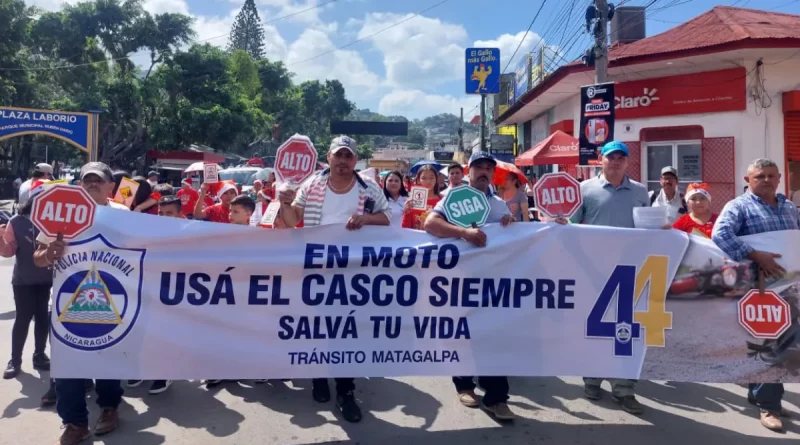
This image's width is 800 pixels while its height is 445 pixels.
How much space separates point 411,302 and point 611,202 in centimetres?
183

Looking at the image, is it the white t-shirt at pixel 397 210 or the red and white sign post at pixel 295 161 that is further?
the white t-shirt at pixel 397 210

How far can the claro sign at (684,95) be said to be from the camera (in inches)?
493

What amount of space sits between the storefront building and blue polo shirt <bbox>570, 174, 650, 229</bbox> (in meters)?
8.95

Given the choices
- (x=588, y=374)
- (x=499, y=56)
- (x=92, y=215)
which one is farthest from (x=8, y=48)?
(x=588, y=374)

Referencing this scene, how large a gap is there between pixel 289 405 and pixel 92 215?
6.65 feet

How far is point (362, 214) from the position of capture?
4133 mm

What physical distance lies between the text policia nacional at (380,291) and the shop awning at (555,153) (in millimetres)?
8950

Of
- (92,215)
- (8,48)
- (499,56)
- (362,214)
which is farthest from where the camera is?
(8,48)

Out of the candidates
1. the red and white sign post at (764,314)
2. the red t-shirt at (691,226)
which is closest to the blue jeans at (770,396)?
the red and white sign post at (764,314)

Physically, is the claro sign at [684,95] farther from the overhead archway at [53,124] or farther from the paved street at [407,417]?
the overhead archway at [53,124]

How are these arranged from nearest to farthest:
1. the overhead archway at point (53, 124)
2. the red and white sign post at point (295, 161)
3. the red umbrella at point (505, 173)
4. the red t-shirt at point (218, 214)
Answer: the red and white sign post at point (295, 161)
the red t-shirt at point (218, 214)
the red umbrella at point (505, 173)
the overhead archway at point (53, 124)

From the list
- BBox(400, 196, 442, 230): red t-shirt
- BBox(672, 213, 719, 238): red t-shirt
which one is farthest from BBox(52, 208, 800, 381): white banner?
BBox(400, 196, 442, 230): red t-shirt

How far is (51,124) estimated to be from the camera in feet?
56.1

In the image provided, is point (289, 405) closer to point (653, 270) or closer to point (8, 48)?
point (653, 270)
